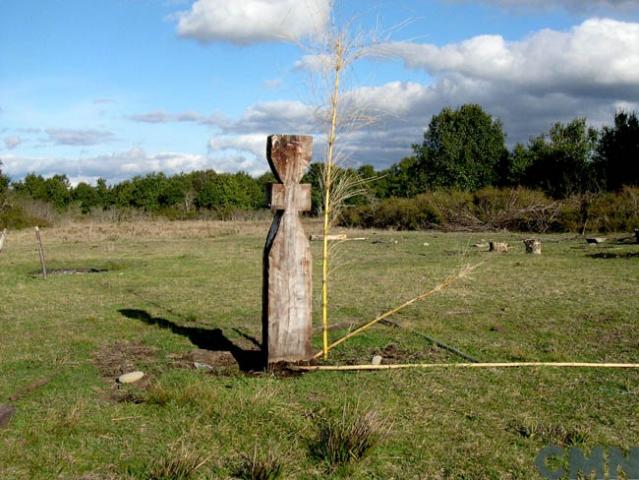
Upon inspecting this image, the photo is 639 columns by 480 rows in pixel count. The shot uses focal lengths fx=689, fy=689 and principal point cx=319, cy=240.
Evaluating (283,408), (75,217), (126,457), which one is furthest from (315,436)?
(75,217)

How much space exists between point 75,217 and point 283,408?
165 feet

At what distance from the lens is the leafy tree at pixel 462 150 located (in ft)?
175

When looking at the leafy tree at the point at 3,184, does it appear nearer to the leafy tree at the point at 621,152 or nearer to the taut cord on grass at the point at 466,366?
the leafy tree at the point at 621,152

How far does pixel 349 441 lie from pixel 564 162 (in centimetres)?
4486

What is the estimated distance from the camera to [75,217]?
52031 mm

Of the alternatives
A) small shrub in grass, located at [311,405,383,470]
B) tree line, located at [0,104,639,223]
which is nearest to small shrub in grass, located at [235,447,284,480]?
small shrub in grass, located at [311,405,383,470]

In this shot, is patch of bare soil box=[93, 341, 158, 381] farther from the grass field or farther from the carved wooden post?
the carved wooden post

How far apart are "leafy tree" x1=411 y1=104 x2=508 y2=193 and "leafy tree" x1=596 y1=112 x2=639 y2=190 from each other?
12089mm

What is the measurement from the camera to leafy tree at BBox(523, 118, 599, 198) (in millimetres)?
43594

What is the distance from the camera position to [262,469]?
3824mm

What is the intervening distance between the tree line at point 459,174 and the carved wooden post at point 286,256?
23.9m

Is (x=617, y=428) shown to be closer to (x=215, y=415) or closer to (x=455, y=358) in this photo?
(x=455, y=358)

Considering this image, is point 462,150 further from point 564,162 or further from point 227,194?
point 227,194

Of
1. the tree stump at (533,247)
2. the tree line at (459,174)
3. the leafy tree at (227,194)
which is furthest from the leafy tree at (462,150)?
the tree stump at (533,247)
